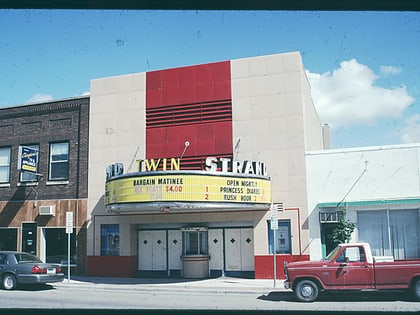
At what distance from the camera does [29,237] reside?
82.9ft

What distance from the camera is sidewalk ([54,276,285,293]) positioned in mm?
18016

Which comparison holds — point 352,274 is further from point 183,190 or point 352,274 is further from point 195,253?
point 195,253

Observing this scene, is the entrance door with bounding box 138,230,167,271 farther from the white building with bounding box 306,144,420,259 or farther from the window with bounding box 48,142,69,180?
the white building with bounding box 306,144,420,259

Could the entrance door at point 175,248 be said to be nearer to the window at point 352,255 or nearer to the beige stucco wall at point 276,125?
the beige stucco wall at point 276,125

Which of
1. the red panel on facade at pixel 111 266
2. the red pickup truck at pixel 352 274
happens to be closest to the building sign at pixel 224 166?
the red panel on facade at pixel 111 266

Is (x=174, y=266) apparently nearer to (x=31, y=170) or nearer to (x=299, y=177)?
(x=299, y=177)

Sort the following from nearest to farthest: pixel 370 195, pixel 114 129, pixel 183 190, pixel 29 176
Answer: pixel 183 190 < pixel 370 195 < pixel 114 129 < pixel 29 176

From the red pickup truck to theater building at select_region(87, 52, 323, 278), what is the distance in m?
3.82

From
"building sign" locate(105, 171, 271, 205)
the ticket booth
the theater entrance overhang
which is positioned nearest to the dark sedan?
the theater entrance overhang

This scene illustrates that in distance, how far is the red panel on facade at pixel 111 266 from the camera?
23.0 metres

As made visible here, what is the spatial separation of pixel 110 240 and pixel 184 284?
5657 mm

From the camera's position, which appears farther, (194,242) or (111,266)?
(111,266)

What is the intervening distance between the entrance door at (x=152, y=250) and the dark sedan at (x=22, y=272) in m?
5.26

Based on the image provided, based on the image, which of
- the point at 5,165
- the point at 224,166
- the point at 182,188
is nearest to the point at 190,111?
the point at 224,166
